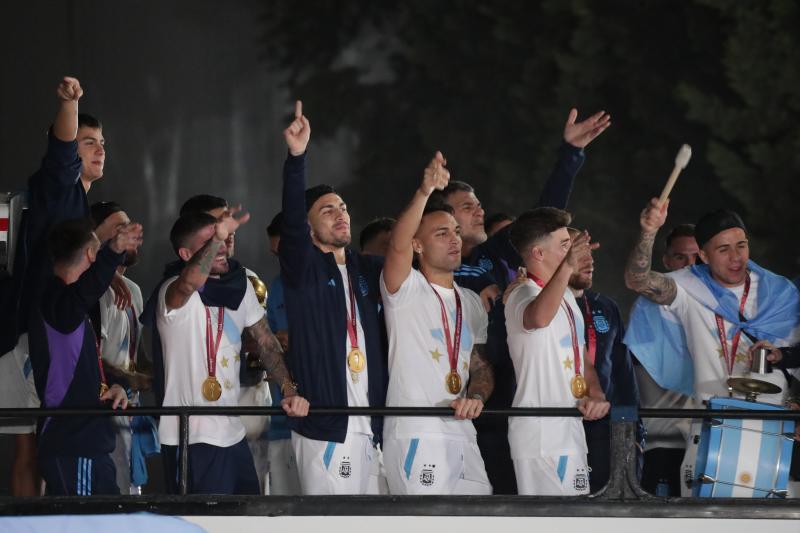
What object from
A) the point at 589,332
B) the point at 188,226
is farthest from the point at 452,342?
the point at 188,226

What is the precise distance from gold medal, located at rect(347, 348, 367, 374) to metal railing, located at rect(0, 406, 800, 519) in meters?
0.32

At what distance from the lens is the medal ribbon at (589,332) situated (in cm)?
538

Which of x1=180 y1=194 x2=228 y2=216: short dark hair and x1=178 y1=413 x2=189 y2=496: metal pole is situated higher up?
x1=180 y1=194 x2=228 y2=216: short dark hair

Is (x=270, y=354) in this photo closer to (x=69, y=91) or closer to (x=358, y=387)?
(x=358, y=387)

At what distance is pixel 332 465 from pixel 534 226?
128 centimetres

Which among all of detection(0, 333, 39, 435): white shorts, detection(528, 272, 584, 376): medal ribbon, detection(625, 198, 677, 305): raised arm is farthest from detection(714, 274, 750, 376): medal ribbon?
detection(0, 333, 39, 435): white shorts

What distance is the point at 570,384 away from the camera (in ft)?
16.7

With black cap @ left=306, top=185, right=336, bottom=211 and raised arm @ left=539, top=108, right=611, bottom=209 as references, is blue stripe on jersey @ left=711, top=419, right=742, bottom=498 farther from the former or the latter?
black cap @ left=306, top=185, right=336, bottom=211

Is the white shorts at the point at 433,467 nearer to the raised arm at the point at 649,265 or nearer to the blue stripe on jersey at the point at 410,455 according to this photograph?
the blue stripe on jersey at the point at 410,455

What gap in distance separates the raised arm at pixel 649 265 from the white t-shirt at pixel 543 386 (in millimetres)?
378

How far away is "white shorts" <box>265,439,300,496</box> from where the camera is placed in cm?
568

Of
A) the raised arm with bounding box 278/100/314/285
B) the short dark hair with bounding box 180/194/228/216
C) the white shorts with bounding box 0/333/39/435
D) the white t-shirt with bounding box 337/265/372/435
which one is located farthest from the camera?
the white shorts with bounding box 0/333/39/435

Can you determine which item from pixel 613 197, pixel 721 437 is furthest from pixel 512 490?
pixel 613 197

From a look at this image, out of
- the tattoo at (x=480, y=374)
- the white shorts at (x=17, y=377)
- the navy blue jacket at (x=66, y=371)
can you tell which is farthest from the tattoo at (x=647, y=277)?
the white shorts at (x=17, y=377)
